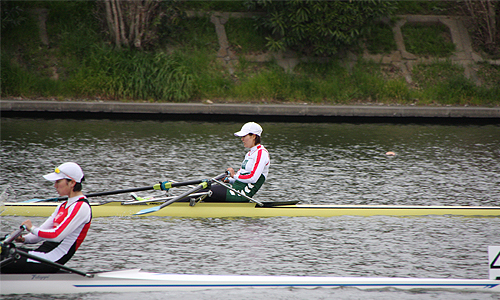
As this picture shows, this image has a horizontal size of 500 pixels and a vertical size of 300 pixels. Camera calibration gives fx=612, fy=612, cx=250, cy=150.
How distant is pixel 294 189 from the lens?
9031mm

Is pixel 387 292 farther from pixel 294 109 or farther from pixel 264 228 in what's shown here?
pixel 294 109

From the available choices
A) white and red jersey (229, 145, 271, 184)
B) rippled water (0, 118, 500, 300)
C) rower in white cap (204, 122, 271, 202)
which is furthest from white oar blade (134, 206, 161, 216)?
white and red jersey (229, 145, 271, 184)

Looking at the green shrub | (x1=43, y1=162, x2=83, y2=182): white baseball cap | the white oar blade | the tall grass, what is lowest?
the white oar blade

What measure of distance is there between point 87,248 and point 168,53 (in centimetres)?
1280

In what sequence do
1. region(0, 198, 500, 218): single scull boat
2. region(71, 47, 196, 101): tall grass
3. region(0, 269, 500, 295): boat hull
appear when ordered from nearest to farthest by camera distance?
region(0, 269, 500, 295): boat hull
region(0, 198, 500, 218): single scull boat
region(71, 47, 196, 101): tall grass

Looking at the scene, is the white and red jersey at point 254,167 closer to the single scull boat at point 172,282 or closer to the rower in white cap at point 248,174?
the rower in white cap at point 248,174

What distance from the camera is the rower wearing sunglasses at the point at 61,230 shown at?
4.94 m

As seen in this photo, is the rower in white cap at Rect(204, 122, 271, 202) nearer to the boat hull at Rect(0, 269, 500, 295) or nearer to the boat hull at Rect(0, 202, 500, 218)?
the boat hull at Rect(0, 202, 500, 218)

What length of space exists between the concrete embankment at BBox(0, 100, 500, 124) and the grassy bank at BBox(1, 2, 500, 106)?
1095mm

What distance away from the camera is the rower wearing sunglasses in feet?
16.2

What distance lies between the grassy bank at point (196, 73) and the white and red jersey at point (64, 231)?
1180 cm

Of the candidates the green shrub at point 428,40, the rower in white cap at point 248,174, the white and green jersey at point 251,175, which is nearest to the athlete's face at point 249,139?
the rower in white cap at point 248,174

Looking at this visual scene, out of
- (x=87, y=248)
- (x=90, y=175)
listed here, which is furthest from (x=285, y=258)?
(x=90, y=175)

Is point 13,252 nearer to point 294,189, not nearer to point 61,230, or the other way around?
point 61,230
